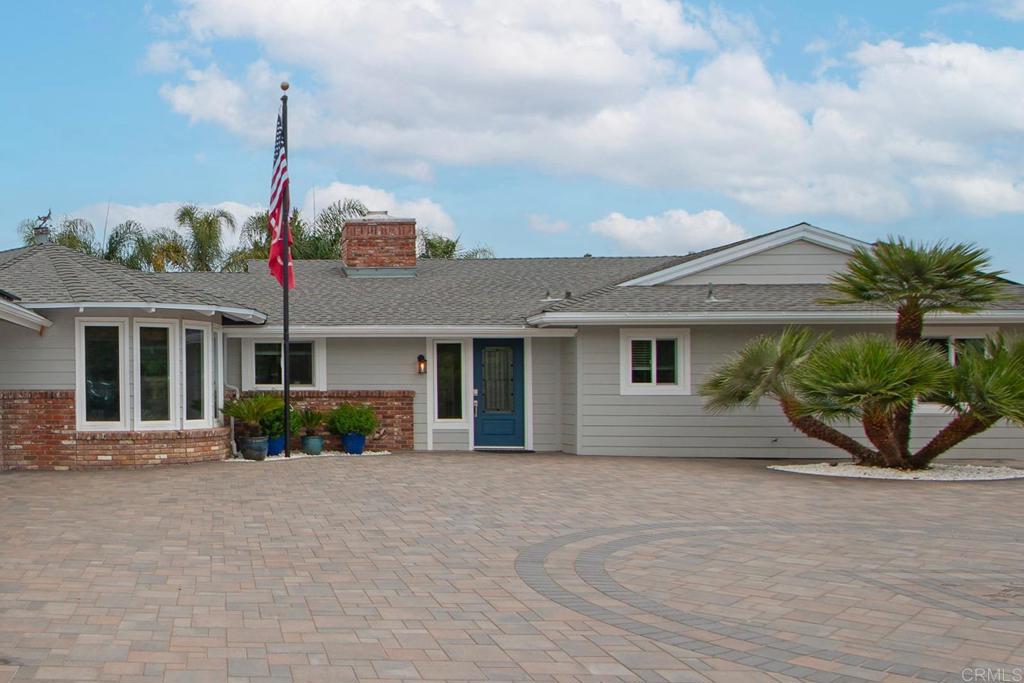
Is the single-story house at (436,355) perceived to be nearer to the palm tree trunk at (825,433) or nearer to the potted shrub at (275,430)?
the potted shrub at (275,430)

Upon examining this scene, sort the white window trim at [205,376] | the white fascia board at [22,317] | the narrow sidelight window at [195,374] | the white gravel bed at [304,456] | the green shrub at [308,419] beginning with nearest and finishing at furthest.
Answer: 1. the white fascia board at [22,317]
2. the white window trim at [205,376]
3. the narrow sidelight window at [195,374]
4. the white gravel bed at [304,456]
5. the green shrub at [308,419]

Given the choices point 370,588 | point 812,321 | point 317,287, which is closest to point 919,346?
point 812,321

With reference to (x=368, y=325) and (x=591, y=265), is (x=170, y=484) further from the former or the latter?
(x=591, y=265)

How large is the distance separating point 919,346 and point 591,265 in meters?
9.88

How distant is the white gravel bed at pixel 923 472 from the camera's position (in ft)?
46.2

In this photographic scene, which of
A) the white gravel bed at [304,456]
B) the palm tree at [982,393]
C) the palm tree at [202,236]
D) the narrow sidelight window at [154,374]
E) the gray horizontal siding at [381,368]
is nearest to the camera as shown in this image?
the palm tree at [982,393]

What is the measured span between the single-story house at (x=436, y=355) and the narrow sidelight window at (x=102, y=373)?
2 centimetres

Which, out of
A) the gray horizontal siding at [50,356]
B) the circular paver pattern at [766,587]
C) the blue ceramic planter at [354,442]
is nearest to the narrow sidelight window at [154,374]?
the gray horizontal siding at [50,356]

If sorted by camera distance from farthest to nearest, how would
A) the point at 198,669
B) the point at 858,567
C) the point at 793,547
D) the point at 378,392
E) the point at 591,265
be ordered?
the point at 591,265 → the point at 378,392 → the point at 793,547 → the point at 858,567 → the point at 198,669

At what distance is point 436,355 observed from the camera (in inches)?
724

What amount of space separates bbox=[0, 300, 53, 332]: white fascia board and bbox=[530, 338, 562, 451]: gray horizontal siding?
7959mm

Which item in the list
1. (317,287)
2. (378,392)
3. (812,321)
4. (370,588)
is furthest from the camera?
(317,287)

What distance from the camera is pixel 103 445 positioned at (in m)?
15.2

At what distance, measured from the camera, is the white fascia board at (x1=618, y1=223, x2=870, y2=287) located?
702 inches
